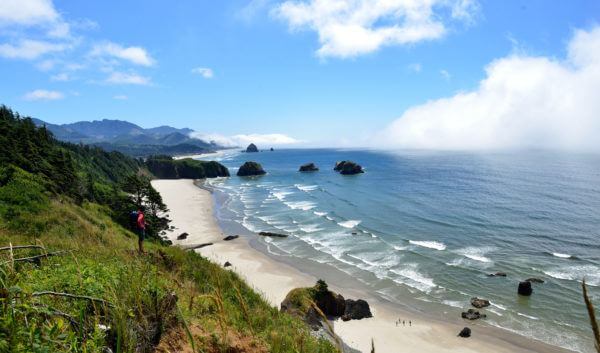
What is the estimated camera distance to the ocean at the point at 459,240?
31.5 m

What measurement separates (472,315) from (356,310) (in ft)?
31.1

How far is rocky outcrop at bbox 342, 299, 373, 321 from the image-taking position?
28728 mm

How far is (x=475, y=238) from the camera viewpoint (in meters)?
49.1

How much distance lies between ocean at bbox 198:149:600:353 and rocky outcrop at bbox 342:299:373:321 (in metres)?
4.80

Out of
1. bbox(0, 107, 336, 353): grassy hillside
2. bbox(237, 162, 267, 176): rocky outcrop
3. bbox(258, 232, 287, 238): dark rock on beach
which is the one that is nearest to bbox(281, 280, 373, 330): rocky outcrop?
bbox(0, 107, 336, 353): grassy hillside

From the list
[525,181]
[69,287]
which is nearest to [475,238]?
[69,287]

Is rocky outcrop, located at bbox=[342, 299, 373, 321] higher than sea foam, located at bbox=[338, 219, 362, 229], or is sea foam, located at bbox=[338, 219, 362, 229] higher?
sea foam, located at bbox=[338, 219, 362, 229]

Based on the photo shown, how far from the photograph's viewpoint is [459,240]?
48344mm

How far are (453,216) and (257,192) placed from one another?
2133 inches

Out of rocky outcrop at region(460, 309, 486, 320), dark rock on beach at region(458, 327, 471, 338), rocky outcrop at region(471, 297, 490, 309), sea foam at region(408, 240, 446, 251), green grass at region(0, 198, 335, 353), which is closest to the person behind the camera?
green grass at region(0, 198, 335, 353)

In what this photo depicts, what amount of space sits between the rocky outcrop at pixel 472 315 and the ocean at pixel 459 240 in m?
0.66

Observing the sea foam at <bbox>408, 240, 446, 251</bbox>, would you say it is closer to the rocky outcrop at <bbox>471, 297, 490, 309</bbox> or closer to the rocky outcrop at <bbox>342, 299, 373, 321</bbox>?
the rocky outcrop at <bbox>471, 297, 490, 309</bbox>

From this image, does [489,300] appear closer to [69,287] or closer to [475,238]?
[475,238]

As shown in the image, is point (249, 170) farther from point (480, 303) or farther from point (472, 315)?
point (472, 315)
